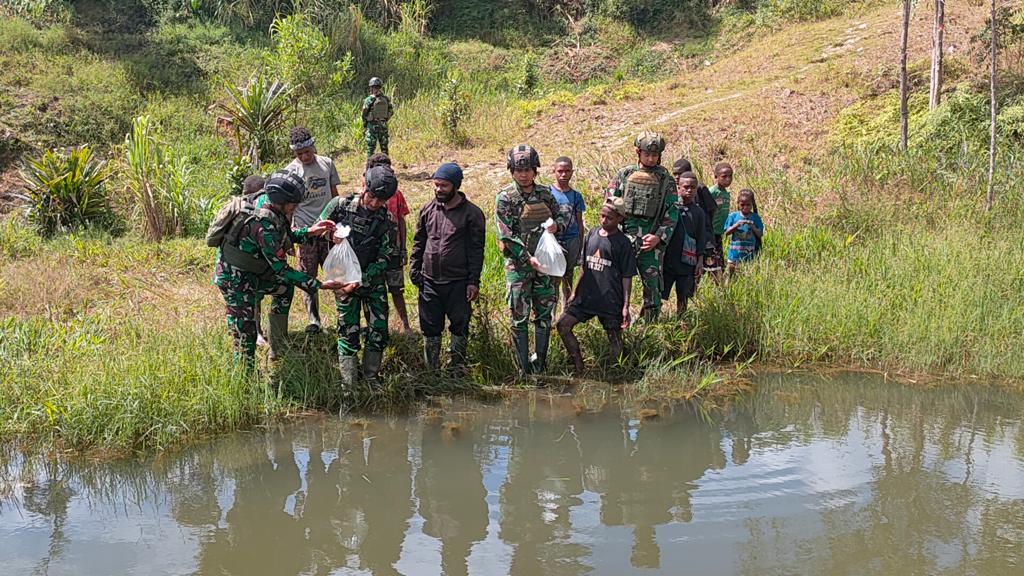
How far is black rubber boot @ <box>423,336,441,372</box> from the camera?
6531 millimetres

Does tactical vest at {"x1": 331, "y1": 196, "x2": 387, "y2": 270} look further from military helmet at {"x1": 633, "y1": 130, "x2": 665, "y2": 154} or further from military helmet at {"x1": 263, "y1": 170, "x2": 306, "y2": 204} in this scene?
military helmet at {"x1": 633, "y1": 130, "x2": 665, "y2": 154}

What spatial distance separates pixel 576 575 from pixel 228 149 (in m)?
12.3

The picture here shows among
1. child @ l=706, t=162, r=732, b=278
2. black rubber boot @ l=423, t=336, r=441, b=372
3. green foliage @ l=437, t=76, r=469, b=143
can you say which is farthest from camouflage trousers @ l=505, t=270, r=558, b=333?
green foliage @ l=437, t=76, r=469, b=143

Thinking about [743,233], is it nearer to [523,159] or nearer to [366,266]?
[523,159]

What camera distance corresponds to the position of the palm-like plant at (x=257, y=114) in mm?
12914

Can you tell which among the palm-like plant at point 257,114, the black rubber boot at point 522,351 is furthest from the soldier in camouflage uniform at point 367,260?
the palm-like plant at point 257,114

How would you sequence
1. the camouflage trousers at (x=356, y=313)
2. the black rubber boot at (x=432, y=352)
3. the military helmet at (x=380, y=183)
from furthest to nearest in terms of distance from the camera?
the black rubber boot at (x=432, y=352)
the camouflage trousers at (x=356, y=313)
the military helmet at (x=380, y=183)

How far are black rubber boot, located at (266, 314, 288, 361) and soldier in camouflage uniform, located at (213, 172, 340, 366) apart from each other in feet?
1.01

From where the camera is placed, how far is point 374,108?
12477 millimetres

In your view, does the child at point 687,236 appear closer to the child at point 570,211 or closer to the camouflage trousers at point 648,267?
the camouflage trousers at point 648,267

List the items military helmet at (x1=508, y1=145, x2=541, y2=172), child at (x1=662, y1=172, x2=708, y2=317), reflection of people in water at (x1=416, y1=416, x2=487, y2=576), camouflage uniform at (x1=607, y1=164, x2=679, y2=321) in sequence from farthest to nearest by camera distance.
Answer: child at (x1=662, y1=172, x2=708, y2=317), camouflage uniform at (x1=607, y1=164, x2=679, y2=321), military helmet at (x1=508, y1=145, x2=541, y2=172), reflection of people in water at (x1=416, y1=416, x2=487, y2=576)

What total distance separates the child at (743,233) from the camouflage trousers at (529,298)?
85.6 inches

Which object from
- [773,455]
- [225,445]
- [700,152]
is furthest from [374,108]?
[773,455]

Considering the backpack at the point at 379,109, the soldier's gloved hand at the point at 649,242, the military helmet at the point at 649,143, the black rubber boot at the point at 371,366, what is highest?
the backpack at the point at 379,109
